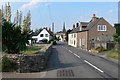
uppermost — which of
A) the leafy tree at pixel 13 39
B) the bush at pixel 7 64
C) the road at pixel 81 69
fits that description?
the leafy tree at pixel 13 39

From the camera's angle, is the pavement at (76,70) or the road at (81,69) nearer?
the pavement at (76,70)

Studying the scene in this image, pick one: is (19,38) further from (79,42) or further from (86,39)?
(79,42)

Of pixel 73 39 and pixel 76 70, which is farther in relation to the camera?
pixel 73 39

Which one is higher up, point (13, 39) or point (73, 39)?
point (73, 39)

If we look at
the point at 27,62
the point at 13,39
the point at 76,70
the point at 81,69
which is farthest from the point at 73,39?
the point at 27,62

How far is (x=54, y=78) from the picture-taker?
1490cm

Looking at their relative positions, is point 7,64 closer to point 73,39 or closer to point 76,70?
point 76,70

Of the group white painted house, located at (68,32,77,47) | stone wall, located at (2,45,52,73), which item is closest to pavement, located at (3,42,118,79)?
stone wall, located at (2,45,52,73)

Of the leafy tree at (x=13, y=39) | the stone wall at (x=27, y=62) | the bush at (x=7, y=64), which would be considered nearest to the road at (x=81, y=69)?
the stone wall at (x=27, y=62)

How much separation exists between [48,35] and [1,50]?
95.6 meters

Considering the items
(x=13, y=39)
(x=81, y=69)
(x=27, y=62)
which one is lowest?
(x=81, y=69)

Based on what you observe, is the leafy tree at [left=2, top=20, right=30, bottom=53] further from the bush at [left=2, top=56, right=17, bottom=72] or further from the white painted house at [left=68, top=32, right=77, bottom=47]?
the white painted house at [left=68, top=32, right=77, bottom=47]

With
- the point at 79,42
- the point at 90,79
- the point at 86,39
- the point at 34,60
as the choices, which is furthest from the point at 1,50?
the point at 79,42

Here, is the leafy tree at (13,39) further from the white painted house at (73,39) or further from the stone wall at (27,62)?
the white painted house at (73,39)
